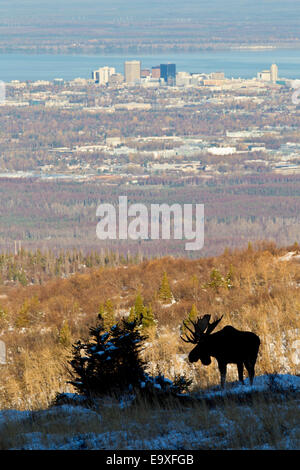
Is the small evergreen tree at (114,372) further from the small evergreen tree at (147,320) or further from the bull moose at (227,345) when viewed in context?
the small evergreen tree at (147,320)

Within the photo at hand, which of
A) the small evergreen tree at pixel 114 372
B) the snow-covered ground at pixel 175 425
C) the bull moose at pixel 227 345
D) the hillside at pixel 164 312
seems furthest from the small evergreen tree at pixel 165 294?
the bull moose at pixel 227 345

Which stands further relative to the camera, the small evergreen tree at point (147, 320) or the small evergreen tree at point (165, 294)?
the small evergreen tree at point (165, 294)

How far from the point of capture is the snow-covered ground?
7.82 m

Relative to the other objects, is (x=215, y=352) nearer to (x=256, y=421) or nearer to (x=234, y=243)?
(x=256, y=421)

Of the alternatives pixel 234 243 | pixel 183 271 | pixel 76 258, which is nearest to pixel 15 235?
pixel 234 243

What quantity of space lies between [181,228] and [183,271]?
148349mm

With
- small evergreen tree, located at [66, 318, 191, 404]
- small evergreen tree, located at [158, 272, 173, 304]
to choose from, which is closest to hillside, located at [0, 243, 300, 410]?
small evergreen tree, located at [158, 272, 173, 304]

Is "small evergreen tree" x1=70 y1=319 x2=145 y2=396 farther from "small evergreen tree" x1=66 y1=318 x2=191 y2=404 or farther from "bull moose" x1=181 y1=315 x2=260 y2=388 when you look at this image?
"bull moose" x1=181 y1=315 x2=260 y2=388

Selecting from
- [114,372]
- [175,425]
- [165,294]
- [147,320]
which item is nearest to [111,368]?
[114,372]

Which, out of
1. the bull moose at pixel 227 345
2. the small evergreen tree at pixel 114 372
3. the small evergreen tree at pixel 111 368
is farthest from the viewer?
the small evergreen tree at pixel 111 368

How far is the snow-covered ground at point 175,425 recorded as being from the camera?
7.82m

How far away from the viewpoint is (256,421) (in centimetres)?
830

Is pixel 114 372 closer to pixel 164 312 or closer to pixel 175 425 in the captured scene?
pixel 175 425

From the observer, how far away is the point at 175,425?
8508 mm
